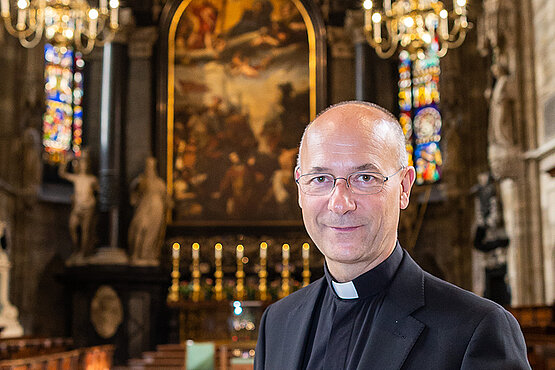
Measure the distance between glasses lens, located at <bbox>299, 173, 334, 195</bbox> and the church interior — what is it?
11.8m

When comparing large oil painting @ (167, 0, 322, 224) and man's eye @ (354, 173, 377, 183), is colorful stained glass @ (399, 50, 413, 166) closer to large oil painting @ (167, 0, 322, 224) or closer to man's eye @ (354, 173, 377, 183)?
large oil painting @ (167, 0, 322, 224)

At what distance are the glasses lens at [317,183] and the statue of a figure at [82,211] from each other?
16046 mm

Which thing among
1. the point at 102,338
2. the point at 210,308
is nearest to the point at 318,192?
the point at 210,308

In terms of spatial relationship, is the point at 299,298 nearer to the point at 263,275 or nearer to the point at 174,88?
the point at 263,275

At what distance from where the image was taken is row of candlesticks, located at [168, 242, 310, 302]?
1593 cm

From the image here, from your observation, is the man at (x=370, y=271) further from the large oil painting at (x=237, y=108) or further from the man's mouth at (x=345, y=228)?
the large oil painting at (x=237, y=108)

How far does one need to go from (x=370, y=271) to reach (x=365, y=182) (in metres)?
0.20

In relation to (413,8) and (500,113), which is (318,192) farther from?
(500,113)

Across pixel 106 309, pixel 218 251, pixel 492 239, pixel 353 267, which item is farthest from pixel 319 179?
pixel 106 309

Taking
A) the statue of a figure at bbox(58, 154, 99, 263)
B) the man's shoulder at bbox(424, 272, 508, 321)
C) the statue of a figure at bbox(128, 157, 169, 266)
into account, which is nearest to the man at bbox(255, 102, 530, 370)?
the man's shoulder at bbox(424, 272, 508, 321)

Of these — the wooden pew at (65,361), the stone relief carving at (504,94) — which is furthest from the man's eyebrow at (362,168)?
the stone relief carving at (504,94)

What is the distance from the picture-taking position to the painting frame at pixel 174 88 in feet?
62.0

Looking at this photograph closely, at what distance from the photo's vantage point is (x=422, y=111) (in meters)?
19.5

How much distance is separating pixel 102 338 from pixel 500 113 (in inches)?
373
